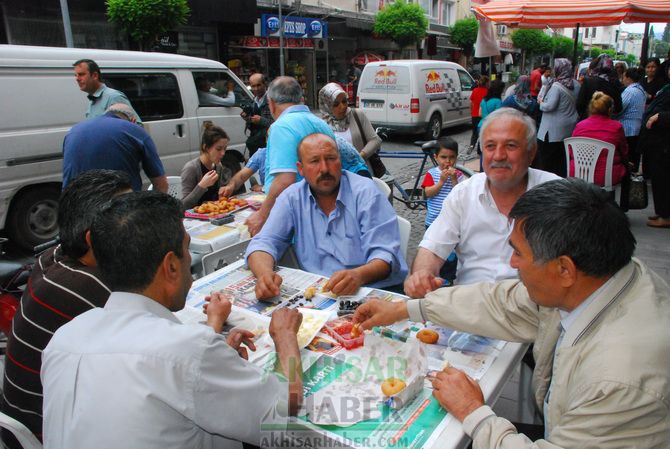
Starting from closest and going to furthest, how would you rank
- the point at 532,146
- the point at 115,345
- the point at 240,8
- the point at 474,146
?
the point at 115,345 < the point at 532,146 < the point at 474,146 < the point at 240,8

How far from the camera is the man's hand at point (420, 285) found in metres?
2.20

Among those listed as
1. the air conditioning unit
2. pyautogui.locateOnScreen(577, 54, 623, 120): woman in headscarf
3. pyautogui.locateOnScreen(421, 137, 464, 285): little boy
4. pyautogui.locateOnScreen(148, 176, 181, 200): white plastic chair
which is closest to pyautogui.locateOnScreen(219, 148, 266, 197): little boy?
pyautogui.locateOnScreen(148, 176, 181, 200): white plastic chair

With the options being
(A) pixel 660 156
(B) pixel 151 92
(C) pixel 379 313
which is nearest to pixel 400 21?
(B) pixel 151 92

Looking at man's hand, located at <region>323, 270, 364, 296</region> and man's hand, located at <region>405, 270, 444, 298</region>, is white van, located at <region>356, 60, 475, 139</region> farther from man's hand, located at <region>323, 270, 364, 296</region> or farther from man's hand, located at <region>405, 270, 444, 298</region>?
man's hand, located at <region>323, 270, 364, 296</region>

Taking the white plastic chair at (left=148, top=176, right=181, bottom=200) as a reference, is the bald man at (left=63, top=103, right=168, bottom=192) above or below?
above

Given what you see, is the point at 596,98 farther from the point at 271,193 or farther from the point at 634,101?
the point at 271,193

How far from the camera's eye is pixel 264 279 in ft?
7.28

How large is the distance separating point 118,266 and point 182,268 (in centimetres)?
A: 18

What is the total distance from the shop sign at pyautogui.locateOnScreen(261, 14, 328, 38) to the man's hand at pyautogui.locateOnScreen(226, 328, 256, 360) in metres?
16.2

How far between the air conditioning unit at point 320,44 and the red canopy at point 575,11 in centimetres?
1323

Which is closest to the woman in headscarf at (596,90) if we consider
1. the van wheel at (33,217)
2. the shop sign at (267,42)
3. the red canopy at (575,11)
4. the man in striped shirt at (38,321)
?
the red canopy at (575,11)

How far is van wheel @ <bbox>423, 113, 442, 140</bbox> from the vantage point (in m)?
11.8

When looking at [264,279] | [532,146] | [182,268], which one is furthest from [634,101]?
[182,268]

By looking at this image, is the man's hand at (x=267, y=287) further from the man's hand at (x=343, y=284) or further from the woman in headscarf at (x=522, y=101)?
the woman in headscarf at (x=522, y=101)
